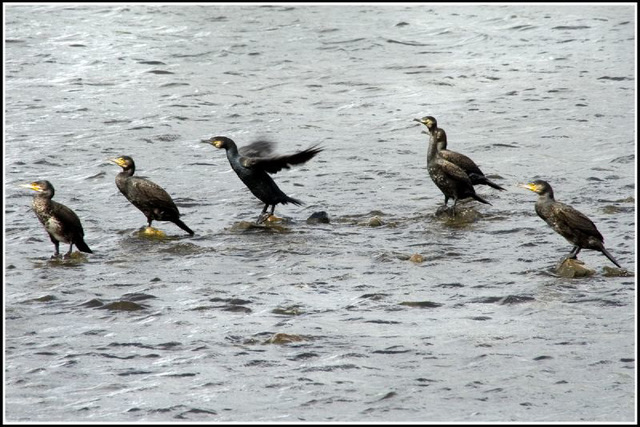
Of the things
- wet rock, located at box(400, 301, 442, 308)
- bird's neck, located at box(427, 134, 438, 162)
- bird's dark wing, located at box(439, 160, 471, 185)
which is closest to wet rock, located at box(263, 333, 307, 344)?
wet rock, located at box(400, 301, 442, 308)

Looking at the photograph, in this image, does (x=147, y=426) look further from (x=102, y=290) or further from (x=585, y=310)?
(x=585, y=310)

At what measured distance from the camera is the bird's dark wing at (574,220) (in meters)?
12.4

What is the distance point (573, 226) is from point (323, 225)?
126 inches

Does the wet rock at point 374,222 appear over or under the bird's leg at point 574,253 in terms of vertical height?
under

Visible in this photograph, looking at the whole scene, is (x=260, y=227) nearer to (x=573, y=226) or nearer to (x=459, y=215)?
(x=459, y=215)

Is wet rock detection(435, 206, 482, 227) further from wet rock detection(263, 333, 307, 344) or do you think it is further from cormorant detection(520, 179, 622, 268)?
wet rock detection(263, 333, 307, 344)

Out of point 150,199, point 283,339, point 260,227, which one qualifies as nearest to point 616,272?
point 283,339

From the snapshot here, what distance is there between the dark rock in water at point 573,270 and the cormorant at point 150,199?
4256 millimetres

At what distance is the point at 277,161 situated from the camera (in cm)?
1438

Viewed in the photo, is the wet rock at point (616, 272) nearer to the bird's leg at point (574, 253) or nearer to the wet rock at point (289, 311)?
the bird's leg at point (574, 253)

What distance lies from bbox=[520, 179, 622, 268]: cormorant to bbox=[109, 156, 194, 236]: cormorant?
Result: 12.8 feet

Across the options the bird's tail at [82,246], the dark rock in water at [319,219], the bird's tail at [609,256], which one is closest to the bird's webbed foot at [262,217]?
the dark rock in water at [319,219]

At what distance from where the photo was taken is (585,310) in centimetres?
1102

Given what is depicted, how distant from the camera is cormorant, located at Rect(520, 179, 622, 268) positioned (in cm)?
1239
